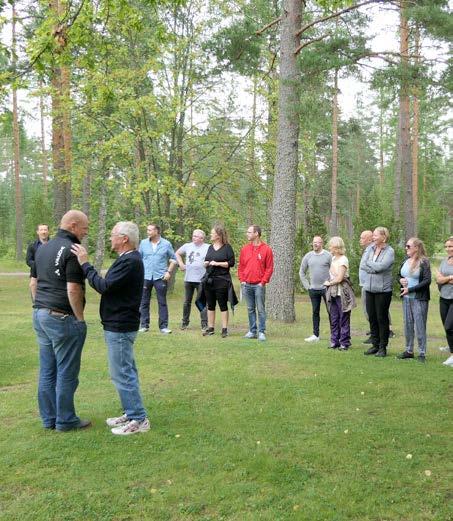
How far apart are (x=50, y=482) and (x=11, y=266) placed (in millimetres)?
32162

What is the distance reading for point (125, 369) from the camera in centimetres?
477

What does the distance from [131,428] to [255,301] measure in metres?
4.77

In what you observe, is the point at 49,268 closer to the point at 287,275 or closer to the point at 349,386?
the point at 349,386

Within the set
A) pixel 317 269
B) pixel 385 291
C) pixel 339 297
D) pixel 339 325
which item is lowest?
pixel 339 325

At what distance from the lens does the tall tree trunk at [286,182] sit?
38.9 feet

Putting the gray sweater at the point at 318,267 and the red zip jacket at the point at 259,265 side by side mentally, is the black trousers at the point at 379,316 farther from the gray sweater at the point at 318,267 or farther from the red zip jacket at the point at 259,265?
the red zip jacket at the point at 259,265

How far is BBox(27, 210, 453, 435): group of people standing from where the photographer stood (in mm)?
4617

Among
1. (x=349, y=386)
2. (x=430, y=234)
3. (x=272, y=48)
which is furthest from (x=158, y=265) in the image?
(x=430, y=234)

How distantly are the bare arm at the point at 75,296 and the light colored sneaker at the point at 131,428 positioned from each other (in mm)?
1069

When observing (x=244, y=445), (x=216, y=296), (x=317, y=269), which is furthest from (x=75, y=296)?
(x=317, y=269)

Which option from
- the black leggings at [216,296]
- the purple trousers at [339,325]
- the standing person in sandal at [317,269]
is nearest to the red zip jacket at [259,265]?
the black leggings at [216,296]

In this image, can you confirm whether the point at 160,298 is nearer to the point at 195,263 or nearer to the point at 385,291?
the point at 195,263

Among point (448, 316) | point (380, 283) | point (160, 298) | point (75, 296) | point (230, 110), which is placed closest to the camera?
point (75, 296)

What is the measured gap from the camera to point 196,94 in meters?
18.6
